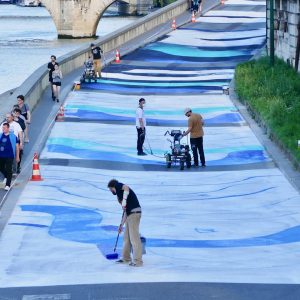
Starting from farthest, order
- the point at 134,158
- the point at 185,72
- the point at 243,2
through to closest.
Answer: the point at 243,2 < the point at 185,72 < the point at 134,158

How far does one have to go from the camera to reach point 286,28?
4303cm

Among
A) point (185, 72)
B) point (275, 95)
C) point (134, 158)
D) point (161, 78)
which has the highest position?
point (275, 95)

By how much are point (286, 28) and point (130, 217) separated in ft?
93.7

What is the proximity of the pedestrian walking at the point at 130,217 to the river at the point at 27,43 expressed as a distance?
3791 centimetres

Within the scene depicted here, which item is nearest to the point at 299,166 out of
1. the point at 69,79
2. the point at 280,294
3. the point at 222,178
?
the point at 222,178

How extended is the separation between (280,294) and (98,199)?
754 cm

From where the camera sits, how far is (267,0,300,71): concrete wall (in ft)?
134

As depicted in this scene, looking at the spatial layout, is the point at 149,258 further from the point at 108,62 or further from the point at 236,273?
the point at 108,62

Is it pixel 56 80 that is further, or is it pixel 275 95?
pixel 56 80

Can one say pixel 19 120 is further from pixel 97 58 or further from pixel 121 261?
pixel 97 58

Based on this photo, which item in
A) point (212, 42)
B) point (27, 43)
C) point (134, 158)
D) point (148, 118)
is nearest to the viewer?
point (134, 158)

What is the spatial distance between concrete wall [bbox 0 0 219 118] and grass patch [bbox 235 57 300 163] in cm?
615

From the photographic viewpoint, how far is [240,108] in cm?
3378

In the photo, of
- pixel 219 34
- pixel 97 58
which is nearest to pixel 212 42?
pixel 219 34
